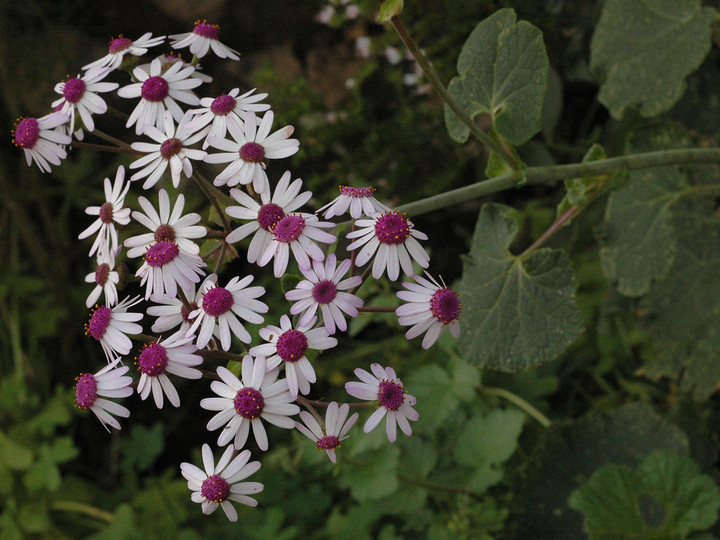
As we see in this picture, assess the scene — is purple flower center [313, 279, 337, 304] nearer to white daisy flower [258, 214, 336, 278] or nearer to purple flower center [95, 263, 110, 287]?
white daisy flower [258, 214, 336, 278]

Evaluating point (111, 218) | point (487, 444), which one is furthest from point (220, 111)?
point (487, 444)

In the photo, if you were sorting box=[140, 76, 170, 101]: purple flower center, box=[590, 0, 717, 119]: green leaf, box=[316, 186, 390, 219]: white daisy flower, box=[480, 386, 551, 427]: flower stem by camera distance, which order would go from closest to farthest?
box=[316, 186, 390, 219]: white daisy flower < box=[140, 76, 170, 101]: purple flower center < box=[590, 0, 717, 119]: green leaf < box=[480, 386, 551, 427]: flower stem

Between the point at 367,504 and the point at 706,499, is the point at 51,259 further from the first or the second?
the point at 706,499

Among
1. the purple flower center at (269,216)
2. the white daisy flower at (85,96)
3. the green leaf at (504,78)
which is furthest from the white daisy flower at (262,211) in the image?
the green leaf at (504,78)

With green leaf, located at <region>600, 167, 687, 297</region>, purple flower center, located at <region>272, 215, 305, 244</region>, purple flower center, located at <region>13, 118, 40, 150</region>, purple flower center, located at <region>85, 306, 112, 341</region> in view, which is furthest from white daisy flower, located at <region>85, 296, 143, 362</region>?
green leaf, located at <region>600, 167, 687, 297</region>

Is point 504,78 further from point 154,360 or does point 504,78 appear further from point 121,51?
point 154,360

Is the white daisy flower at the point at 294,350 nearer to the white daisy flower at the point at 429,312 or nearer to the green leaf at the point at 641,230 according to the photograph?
the white daisy flower at the point at 429,312
